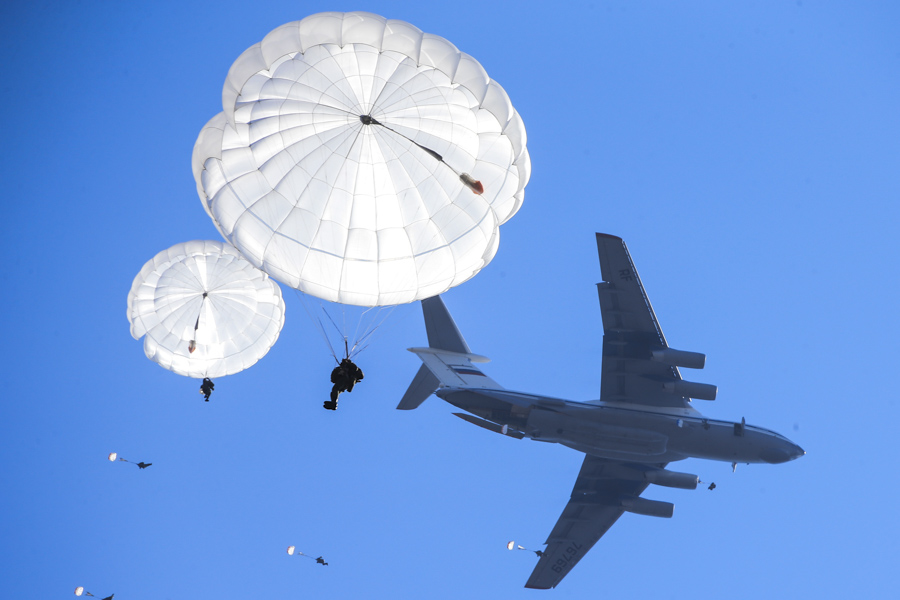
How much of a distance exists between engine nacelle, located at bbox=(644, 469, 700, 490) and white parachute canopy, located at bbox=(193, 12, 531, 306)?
1514 cm

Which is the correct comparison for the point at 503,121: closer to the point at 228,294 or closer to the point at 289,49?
the point at 289,49

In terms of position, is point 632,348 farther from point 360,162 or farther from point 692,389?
point 360,162

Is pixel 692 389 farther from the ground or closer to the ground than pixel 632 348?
closer to the ground

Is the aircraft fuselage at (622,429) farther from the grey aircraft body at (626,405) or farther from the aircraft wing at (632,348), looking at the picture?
the aircraft wing at (632,348)

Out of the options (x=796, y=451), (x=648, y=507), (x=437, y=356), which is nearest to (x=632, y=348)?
(x=796, y=451)

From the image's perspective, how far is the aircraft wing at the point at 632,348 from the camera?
2572cm

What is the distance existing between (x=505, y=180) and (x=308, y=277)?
5577 millimetres

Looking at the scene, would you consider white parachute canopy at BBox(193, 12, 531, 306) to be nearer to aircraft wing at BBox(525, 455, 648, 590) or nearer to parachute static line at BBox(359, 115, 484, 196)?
parachute static line at BBox(359, 115, 484, 196)

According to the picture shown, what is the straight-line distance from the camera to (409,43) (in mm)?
16594

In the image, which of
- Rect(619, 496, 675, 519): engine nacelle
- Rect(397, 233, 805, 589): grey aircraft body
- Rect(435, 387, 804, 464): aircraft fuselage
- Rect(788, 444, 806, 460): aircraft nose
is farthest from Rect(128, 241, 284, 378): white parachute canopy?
Rect(788, 444, 806, 460): aircraft nose

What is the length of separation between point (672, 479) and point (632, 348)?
5.67 meters

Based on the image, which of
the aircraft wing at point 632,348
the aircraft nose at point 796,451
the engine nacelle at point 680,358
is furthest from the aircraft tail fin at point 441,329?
the aircraft nose at point 796,451

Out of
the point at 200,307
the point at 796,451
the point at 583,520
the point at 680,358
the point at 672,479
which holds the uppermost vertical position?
the point at 200,307

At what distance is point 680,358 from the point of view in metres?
25.3
